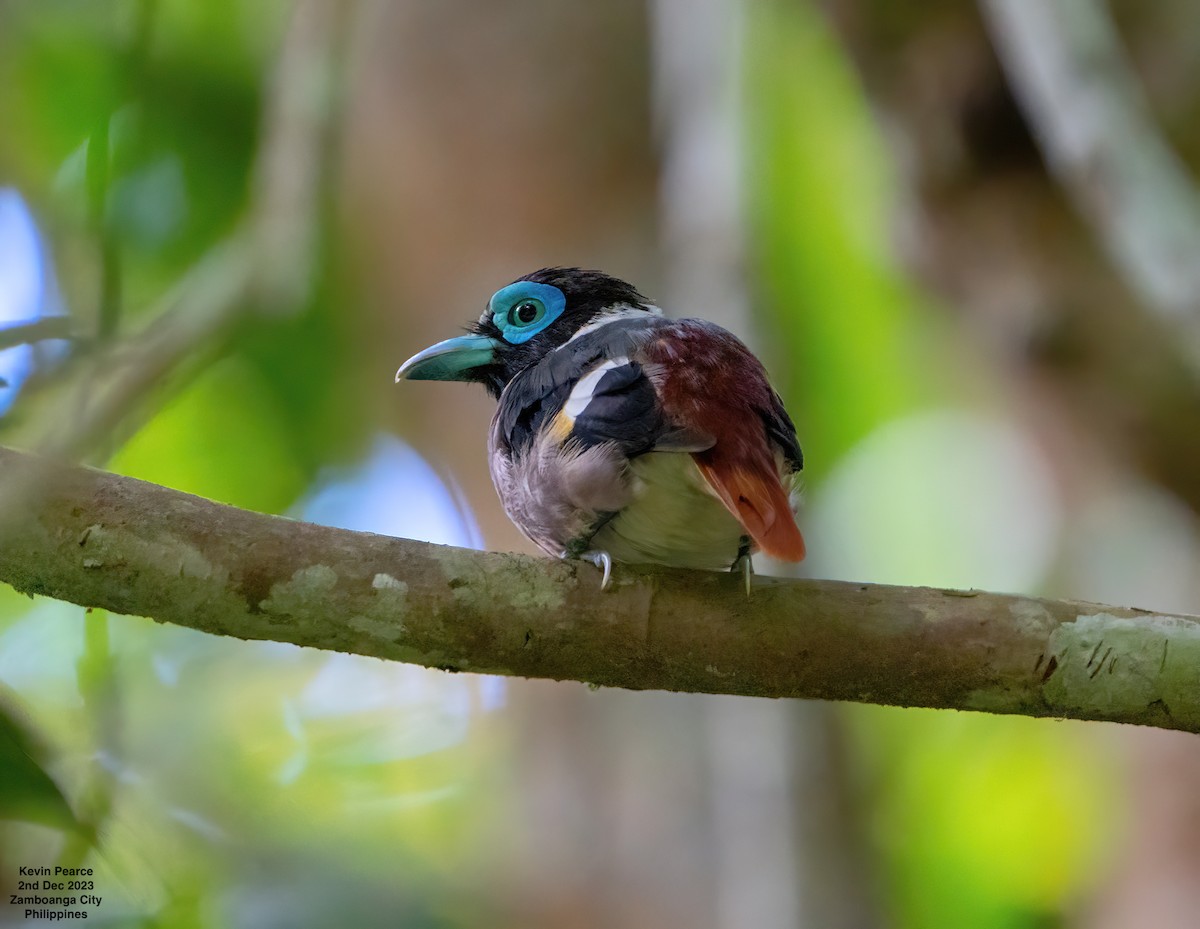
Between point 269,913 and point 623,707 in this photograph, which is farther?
point 623,707

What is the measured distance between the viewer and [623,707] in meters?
4.21

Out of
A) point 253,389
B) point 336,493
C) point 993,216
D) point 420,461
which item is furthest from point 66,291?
point 993,216

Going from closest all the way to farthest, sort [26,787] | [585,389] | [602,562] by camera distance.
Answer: [26,787], [602,562], [585,389]

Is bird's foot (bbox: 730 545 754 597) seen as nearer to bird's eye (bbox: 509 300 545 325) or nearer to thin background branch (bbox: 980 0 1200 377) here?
bird's eye (bbox: 509 300 545 325)

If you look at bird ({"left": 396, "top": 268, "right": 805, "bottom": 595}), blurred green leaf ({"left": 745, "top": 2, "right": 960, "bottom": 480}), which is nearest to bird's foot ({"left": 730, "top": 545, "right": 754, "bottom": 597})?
bird ({"left": 396, "top": 268, "right": 805, "bottom": 595})

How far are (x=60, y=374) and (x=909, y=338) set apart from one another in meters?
4.00

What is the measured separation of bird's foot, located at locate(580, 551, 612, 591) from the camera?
6.11 ft

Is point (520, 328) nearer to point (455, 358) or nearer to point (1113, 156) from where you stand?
point (455, 358)

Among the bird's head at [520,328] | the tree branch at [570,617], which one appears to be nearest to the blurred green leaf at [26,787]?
the tree branch at [570,617]

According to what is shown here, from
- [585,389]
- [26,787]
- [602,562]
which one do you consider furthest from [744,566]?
[26,787]

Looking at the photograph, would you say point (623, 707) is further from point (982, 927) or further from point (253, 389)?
point (253, 389)

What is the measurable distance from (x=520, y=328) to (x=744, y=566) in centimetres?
101

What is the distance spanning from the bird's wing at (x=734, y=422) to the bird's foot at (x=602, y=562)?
205mm

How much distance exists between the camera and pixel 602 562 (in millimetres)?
1920
